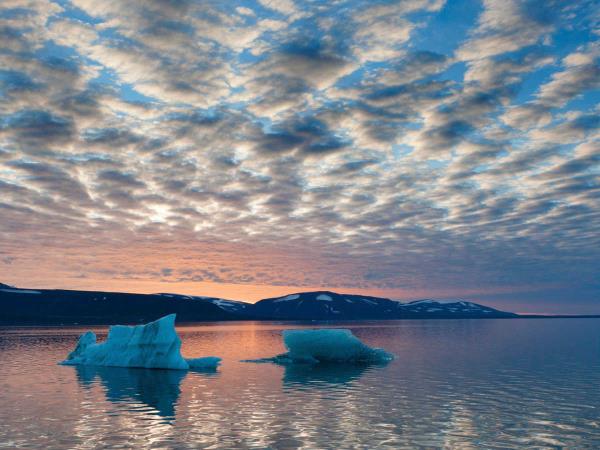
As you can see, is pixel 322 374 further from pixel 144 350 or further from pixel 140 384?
pixel 144 350

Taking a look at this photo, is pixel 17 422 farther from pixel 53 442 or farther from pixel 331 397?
pixel 331 397

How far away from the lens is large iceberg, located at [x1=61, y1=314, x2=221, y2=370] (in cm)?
4156

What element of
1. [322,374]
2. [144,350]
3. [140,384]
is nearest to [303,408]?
[140,384]

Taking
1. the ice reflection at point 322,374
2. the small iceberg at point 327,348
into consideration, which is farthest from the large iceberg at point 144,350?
the small iceberg at point 327,348

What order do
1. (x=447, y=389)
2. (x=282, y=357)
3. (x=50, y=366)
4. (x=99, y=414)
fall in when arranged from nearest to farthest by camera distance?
(x=99, y=414)
(x=447, y=389)
(x=50, y=366)
(x=282, y=357)

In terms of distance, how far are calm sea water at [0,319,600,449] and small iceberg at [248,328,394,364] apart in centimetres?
407

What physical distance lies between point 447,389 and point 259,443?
16.2 meters

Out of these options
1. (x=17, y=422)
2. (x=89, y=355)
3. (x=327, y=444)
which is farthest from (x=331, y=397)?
(x=89, y=355)

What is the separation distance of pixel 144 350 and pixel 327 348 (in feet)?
51.1

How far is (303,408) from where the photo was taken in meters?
24.6

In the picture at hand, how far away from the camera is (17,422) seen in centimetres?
2125

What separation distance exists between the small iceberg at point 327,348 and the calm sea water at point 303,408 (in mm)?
4068

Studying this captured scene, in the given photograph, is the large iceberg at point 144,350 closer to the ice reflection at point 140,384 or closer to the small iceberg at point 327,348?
the ice reflection at point 140,384

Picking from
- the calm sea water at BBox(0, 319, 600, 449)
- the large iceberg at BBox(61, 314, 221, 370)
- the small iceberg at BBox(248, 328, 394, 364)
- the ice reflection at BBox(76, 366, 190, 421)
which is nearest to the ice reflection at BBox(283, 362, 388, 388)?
the calm sea water at BBox(0, 319, 600, 449)
